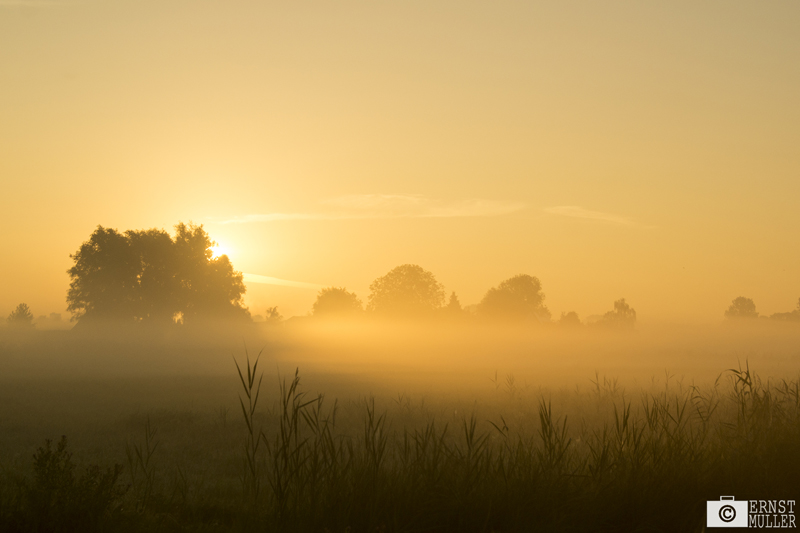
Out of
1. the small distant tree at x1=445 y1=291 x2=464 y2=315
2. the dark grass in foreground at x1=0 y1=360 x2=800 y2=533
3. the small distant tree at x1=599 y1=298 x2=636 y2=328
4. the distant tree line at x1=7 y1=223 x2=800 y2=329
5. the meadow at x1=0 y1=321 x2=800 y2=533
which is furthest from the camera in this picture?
the small distant tree at x1=599 y1=298 x2=636 y2=328

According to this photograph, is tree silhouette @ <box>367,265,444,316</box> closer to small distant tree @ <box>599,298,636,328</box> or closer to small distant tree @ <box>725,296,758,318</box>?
small distant tree @ <box>599,298,636,328</box>

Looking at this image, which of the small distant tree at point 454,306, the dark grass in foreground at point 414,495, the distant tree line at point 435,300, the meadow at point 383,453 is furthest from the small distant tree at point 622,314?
the dark grass in foreground at point 414,495

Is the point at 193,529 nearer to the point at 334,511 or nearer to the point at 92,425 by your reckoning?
the point at 334,511

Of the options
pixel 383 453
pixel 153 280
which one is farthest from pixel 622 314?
pixel 383 453

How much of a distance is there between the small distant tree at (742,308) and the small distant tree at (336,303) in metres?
72.9

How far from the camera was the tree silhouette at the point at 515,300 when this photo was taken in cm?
8062

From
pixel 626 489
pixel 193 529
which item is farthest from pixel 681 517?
pixel 193 529

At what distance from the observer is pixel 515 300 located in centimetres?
8244

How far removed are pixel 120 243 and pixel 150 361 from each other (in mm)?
16112

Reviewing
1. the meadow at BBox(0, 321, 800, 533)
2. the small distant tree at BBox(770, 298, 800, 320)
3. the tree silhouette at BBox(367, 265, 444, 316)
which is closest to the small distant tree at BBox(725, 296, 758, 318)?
the small distant tree at BBox(770, 298, 800, 320)

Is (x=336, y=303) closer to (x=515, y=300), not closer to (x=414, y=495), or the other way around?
(x=515, y=300)

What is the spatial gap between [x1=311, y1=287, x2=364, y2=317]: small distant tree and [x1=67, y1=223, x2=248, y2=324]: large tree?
30.7m

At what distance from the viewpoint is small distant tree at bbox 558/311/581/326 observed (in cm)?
7973

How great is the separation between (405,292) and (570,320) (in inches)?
1052
